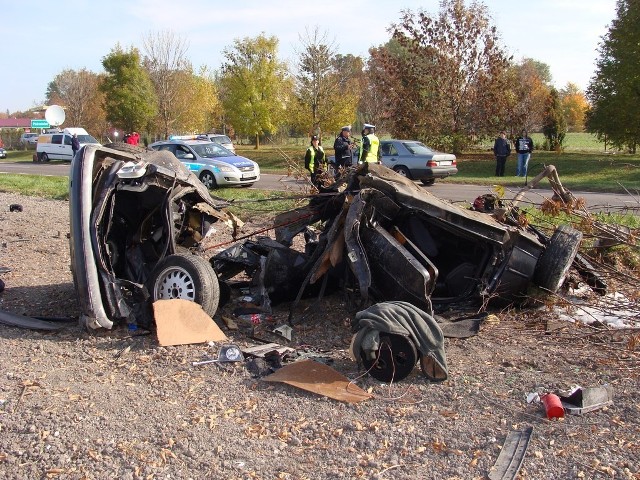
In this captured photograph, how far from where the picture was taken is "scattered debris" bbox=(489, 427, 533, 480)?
3213 millimetres

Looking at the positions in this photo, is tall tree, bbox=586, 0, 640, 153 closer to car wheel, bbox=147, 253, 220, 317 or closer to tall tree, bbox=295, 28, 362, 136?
tall tree, bbox=295, 28, 362, 136

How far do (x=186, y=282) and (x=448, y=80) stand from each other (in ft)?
81.2

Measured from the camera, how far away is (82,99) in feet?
161

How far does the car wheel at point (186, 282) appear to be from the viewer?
5465mm

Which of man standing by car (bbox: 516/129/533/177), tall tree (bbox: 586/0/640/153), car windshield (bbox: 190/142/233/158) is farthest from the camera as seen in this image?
tall tree (bbox: 586/0/640/153)

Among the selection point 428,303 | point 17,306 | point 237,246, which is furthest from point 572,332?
point 17,306

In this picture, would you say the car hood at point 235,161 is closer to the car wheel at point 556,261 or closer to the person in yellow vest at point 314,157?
the person in yellow vest at point 314,157

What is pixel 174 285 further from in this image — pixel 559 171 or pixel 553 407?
pixel 559 171

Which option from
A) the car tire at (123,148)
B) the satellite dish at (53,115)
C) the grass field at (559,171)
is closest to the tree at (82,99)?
the satellite dish at (53,115)

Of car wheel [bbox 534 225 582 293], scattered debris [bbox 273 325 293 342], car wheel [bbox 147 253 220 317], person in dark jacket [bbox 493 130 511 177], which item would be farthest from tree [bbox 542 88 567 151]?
car wheel [bbox 147 253 220 317]

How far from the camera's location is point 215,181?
18.5 m

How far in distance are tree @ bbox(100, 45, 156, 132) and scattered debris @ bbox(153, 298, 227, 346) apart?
122 feet

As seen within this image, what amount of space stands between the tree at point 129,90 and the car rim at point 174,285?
36.6 meters

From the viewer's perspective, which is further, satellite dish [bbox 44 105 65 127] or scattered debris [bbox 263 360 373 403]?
satellite dish [bbox 44 105 65 127]
